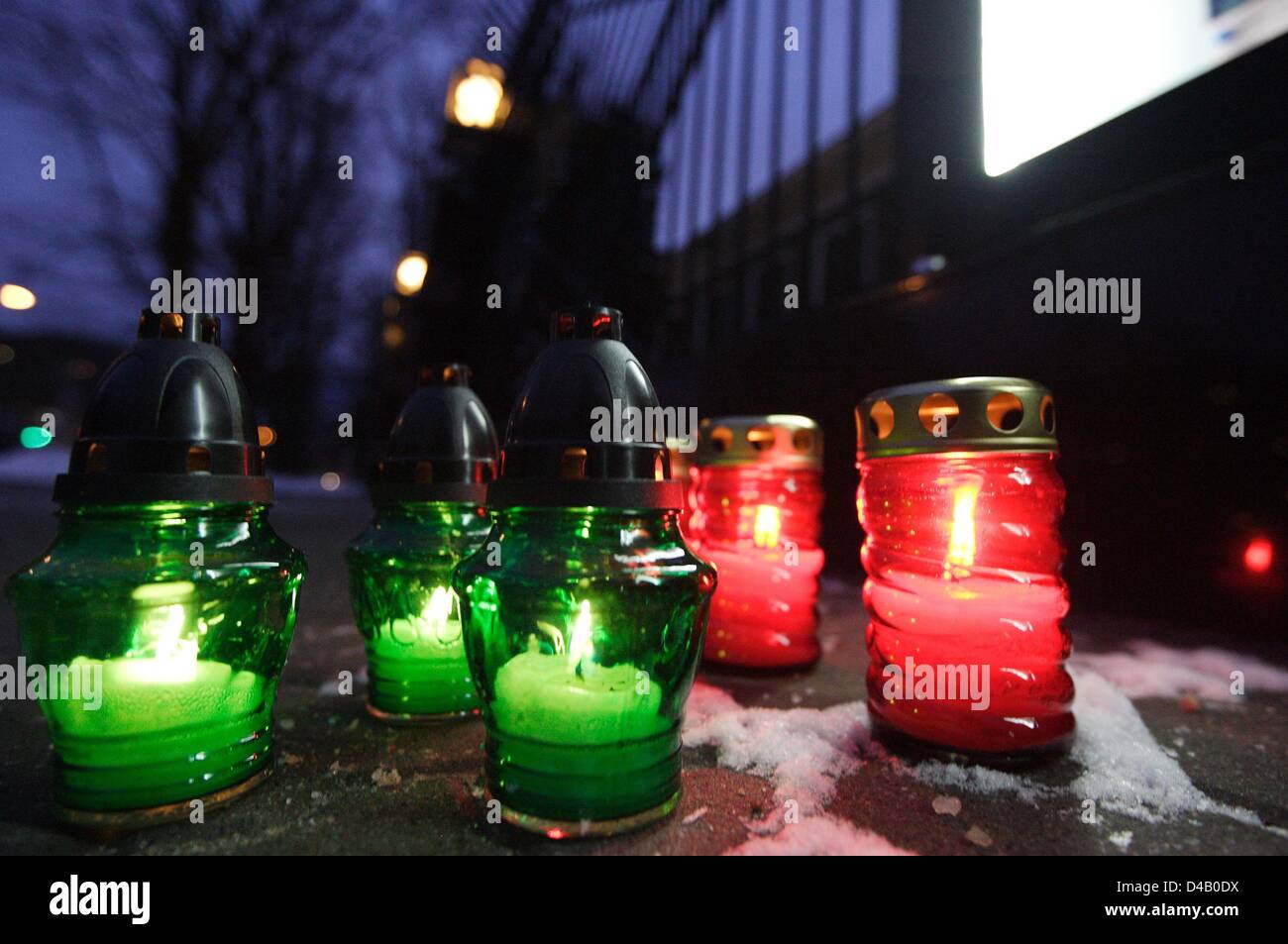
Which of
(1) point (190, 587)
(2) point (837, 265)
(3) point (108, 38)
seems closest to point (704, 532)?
(1) point (190, 587)

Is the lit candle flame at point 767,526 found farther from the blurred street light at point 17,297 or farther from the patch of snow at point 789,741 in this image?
the blurred street light at point 17,297

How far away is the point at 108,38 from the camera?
4.61 m

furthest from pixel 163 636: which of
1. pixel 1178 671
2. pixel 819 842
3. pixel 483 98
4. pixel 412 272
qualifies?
pixel 412 272

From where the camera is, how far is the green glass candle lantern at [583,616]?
708 millimetres

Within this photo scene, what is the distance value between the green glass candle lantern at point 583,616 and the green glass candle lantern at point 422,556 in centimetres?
26

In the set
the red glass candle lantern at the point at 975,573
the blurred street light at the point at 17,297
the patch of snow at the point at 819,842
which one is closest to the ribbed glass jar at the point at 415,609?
the patch of snow at the point at 819,842

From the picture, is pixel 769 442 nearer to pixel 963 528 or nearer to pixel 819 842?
pixel 963 528

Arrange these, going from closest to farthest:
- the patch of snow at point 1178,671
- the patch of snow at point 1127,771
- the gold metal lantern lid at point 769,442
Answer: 1. the patch of snow at point 1127,771
2. the patch of snow at point 1178,671
3. the gold metal lantern lid at point 769,442

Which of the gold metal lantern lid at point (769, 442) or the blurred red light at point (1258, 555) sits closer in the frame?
the gold metal lantern lid at point (769, 442)

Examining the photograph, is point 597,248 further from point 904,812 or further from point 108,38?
point 108,38

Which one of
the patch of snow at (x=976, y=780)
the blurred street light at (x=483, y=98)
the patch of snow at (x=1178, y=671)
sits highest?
the blurred street light at (x=483, y=98)

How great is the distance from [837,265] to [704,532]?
1893 mm

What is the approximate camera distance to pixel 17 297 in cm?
496

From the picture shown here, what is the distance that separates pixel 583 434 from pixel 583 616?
0.64 ft
